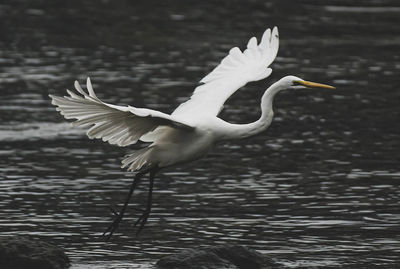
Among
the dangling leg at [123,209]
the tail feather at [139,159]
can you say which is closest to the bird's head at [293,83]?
the tail feather at [139,159]

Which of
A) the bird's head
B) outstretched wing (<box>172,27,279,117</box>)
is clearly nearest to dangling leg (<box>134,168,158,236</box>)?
outstretched wing (<box>172,27,279,117</box>)

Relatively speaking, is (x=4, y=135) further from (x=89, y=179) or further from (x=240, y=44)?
(x=240, y=44)

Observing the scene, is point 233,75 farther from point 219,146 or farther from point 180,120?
point 219,146

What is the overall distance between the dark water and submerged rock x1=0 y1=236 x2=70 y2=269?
33cm

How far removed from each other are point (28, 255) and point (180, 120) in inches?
80.5

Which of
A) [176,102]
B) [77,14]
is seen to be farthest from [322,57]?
[77,14]

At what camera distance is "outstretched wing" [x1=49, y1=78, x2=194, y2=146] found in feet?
36.7

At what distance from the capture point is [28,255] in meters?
12.2

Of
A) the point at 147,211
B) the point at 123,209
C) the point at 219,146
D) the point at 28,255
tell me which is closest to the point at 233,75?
the point at 147,211

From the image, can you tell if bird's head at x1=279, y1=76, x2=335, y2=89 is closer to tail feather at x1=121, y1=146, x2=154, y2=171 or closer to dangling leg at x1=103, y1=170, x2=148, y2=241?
tail feather at x1=121, y1=146, x2=154, y2=171

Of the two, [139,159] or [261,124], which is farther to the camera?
[139,159]

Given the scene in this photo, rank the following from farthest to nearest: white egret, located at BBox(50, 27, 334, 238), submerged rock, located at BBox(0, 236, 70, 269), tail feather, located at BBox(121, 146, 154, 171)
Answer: tail feather, located at BBox(121, 146, 154, 171) → submerged rock, located at BBox(0, 236, 70, 269) → white egret, located at BBox(50, 27, 334, 238)

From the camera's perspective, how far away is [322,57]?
25.3 meters

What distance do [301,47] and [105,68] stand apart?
14.9ft
